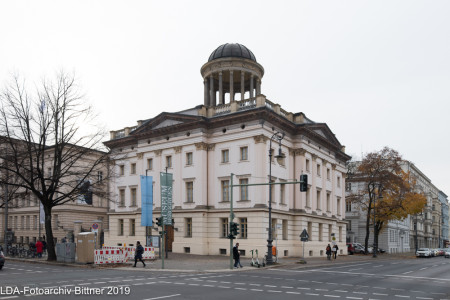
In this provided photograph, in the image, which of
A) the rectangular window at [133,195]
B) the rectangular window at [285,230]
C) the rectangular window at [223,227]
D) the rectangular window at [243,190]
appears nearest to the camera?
the rectangular window at [243,190]

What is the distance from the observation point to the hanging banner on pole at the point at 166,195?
35.5m

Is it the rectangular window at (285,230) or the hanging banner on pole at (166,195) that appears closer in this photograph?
the hanging banner on pole at (166,195)

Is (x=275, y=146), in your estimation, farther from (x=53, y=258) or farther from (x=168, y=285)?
(x=168, y=285)

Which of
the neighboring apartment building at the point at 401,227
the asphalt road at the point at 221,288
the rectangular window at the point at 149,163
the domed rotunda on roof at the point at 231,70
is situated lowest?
the neighboring apartment building at the point at 401,227

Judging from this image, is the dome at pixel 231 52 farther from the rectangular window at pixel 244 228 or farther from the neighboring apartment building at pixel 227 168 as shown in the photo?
the rectangular window at pixel 244 228

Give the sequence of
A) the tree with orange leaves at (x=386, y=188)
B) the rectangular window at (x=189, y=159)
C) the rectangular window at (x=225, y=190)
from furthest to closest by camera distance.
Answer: the tree with orange leaves at (x=386, y=188)
the rectangular window at (x=189, y=159)
the rectangular window at (x=225, y=190)

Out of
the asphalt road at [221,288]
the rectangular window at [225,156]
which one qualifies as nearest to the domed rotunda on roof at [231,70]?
the rectangular window at [225,156]

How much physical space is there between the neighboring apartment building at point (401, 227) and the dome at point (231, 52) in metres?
27.2

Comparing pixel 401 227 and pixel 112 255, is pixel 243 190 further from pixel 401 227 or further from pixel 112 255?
pixel 401 227

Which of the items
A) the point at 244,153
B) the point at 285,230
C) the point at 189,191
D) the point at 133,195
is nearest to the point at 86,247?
the point at 189,191

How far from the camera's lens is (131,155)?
51219 mm

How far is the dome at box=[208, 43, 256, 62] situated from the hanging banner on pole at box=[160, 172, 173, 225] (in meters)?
19.5

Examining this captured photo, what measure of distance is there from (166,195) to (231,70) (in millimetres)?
18808

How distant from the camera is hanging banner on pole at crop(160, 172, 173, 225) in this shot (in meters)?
35.5
